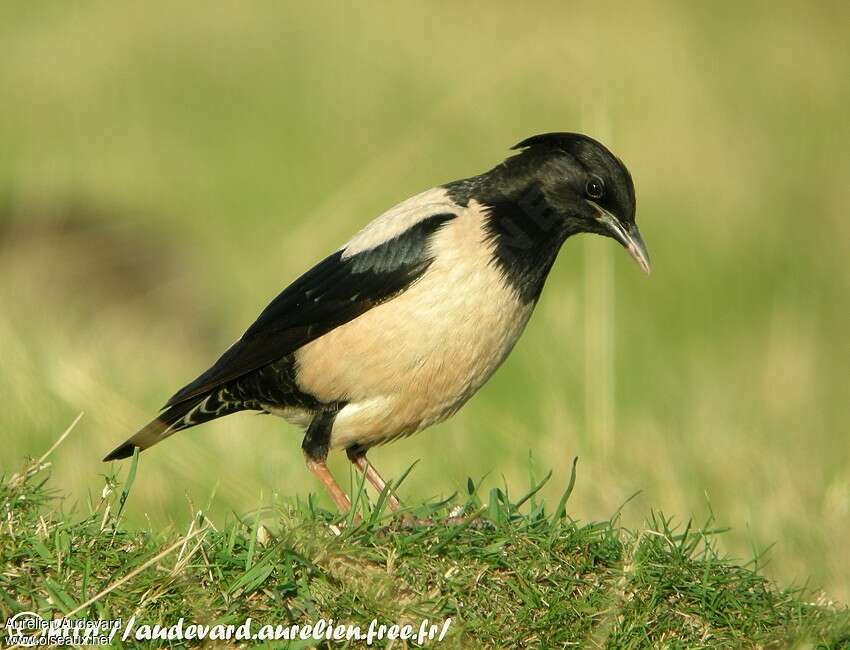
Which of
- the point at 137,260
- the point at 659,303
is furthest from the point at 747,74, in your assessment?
the point at 137,260

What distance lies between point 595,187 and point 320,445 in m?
1.75

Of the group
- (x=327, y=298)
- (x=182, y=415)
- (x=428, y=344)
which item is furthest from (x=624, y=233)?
(x=182, y=415)

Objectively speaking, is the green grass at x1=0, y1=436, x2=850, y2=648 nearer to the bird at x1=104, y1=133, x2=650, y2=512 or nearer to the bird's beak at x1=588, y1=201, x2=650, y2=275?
the bird at x1=104, y1=133, x2=650, y2=512

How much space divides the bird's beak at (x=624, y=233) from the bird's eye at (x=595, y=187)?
1.9 inches

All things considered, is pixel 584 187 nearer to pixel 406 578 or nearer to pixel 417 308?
pixel 417 308

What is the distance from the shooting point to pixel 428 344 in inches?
245

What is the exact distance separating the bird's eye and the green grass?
6.02ft

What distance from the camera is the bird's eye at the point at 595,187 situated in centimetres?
667

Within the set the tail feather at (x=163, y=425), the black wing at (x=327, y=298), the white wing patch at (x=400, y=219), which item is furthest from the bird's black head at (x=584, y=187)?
the tail feather at (x=163, y=425)

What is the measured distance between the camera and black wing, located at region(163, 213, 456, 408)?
6.49 m

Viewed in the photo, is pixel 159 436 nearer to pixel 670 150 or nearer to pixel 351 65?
pixel 670 150

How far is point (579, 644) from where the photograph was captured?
4.91m

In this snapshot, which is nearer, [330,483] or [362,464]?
[330,483]

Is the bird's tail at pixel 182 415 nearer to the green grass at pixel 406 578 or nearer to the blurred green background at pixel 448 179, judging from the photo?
the blurred green background at pixel 448 179
